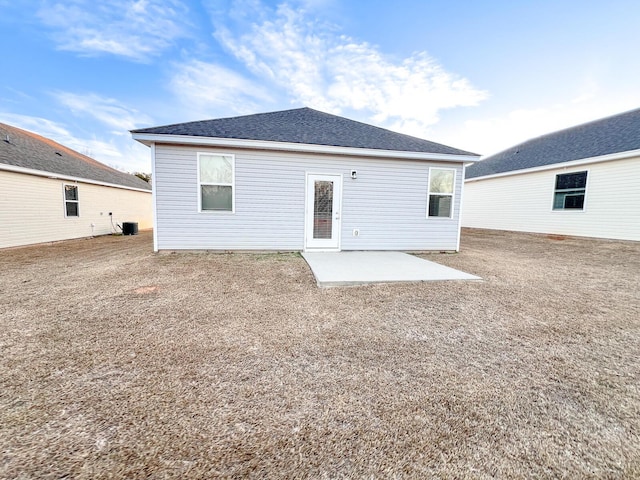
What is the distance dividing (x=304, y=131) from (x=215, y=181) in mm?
2862

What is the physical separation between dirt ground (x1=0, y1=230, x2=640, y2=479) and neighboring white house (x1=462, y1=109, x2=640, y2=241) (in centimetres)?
800

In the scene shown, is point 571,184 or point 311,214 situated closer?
point 311,214

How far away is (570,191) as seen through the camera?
1062 cm

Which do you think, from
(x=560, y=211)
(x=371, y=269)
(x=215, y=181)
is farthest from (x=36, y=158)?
(x=560, y=211)

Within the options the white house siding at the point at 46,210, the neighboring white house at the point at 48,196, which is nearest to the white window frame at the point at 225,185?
the neighboring white house at the point at 48,196

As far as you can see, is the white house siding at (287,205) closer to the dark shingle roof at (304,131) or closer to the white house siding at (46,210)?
the dark shingle roof at (304,131)

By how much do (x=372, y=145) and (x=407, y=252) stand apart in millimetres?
3282

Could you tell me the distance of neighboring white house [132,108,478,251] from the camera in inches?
253

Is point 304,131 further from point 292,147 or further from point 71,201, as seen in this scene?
point 71,201

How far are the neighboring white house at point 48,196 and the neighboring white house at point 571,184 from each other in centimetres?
1960

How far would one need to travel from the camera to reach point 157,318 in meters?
3.12

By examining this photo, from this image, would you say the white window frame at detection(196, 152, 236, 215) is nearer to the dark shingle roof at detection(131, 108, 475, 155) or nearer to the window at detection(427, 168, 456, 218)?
the dark shingle roof at detection(131, 108, 475, 155)

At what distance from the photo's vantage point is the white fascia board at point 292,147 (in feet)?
19.9

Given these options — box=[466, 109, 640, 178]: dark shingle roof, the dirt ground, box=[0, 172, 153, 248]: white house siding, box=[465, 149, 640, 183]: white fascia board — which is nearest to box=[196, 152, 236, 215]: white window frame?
the dirt ground
